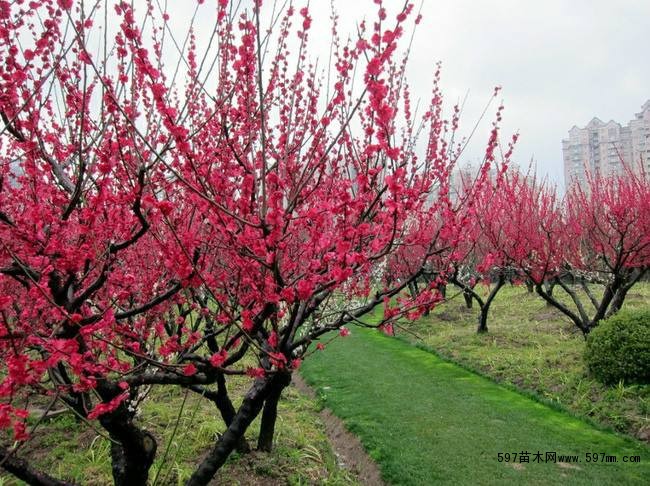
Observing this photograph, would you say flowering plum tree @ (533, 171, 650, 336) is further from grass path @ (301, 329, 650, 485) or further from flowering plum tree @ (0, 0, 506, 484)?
flowering plum tree @ (0, 0, 506, 484)

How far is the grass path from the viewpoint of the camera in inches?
231

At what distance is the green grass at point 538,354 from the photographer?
7652 millimetres

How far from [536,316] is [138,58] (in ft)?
54.3

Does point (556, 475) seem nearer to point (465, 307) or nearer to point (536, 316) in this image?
point (536, 316)

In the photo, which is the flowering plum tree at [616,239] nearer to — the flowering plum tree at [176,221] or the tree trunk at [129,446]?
the flowering plum tree at [176,221]

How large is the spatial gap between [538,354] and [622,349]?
2.95m

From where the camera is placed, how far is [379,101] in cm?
217

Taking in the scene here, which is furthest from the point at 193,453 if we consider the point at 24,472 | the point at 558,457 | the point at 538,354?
the point at 538,354

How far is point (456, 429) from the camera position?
7320 millimetres

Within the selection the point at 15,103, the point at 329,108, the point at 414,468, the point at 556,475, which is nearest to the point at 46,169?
the point at 15,103

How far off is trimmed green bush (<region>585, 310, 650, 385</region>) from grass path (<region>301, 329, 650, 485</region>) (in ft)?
4.69

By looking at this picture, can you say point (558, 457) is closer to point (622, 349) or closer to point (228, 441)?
point (622, 349)

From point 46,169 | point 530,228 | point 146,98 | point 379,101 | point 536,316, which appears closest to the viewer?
point 379,101

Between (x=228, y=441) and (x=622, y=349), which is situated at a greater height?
(x=622, y=349)
